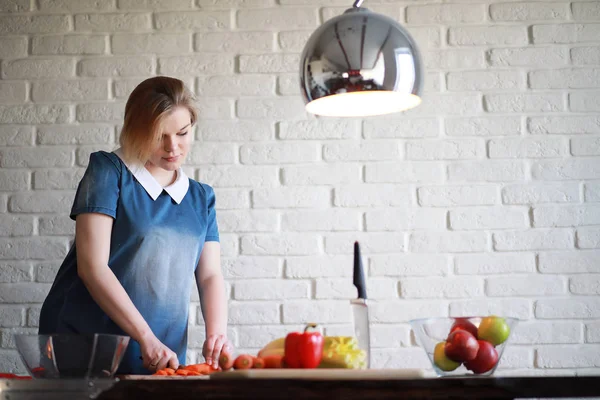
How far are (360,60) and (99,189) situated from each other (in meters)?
0.97

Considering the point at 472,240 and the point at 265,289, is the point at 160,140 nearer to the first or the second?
the point at 265,289

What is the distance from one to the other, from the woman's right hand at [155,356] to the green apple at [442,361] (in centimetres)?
76

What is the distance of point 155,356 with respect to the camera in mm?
2197

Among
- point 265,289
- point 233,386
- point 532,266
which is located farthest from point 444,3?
point 233,386

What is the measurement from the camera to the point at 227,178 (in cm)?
297

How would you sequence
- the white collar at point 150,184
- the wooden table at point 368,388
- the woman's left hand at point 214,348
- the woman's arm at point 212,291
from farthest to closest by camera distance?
1. the woman's arm at point 212,291
2. the white collar at point 150,184
3. the woman's left hand at point 214,348
4. the wooden table at point 368,388

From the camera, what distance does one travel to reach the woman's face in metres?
2.42

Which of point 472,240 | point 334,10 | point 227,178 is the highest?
point 334,10

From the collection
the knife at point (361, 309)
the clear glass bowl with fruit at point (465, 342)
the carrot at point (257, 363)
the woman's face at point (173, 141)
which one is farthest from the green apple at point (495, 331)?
the woman's face at point (173, 141)

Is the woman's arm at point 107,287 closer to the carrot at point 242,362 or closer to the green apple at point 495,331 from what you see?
the carrot at point 242,362

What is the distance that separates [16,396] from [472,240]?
185cm

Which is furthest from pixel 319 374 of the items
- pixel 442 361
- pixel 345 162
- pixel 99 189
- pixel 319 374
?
pixel 345 162

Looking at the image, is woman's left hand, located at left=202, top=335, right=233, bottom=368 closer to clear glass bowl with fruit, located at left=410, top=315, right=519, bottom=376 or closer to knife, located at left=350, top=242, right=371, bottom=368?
knife, located at left=350, top=242, right=371, bottom=368

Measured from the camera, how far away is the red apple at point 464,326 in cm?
175
